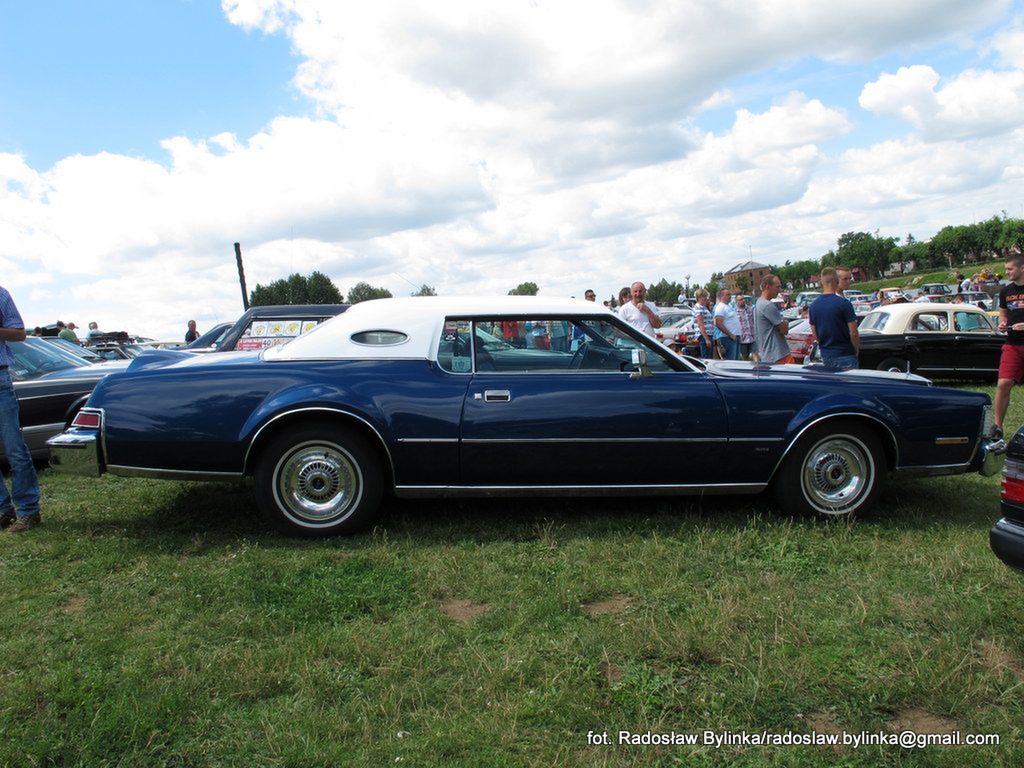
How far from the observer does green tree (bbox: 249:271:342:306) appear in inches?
2835

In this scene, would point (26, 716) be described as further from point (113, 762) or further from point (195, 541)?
point (195, 541)

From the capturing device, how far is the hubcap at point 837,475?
4.49 m

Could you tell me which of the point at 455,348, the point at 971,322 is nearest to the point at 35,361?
the point at 455,348

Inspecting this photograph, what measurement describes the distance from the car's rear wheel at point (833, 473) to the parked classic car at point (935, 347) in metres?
7.86

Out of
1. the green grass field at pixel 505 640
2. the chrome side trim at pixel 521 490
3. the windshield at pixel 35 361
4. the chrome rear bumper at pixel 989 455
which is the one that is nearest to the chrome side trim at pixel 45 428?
the windshield at pixel 35 361

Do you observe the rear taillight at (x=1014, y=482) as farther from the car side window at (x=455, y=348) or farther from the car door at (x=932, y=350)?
the car door at (x=932, y=350)

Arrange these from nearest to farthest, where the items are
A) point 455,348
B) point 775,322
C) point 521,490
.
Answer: point 521,490, point 455,348, point 775,322

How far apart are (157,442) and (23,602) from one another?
1.05 meters

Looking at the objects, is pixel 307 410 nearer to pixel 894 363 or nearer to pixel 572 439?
pixel 572 439

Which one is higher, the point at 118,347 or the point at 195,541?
the point at 118,347

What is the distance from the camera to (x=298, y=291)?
2857 inches

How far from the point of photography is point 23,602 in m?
3.47

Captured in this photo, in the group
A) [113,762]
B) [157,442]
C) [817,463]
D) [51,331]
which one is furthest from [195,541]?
[51,331]

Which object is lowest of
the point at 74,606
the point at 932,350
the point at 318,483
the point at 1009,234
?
the point at 74,606
